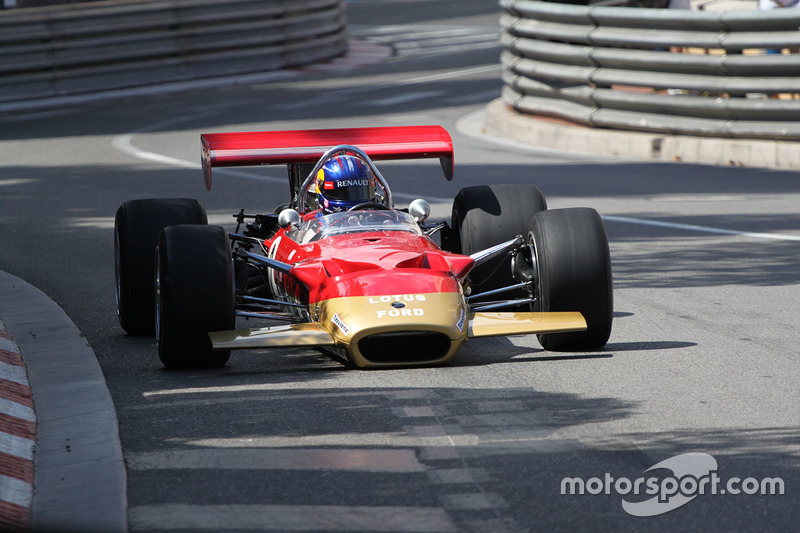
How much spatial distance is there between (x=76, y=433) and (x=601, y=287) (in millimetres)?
2916

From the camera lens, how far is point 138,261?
8016 millimetres

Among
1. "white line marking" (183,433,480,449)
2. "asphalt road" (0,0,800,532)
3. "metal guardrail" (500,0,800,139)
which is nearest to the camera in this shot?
"asphalt road" (0,0,800,532)

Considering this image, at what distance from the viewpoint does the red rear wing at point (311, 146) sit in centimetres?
870

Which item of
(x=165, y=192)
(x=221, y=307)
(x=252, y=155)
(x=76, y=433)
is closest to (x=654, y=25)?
(x=165, y=192)

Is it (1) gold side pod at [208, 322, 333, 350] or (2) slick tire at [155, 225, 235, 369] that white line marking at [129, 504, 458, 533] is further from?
(2) slick tire at [155, 225, 235, 369]

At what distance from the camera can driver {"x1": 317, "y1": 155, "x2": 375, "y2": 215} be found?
26.9 ft

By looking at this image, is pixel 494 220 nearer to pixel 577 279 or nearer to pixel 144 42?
pixel 577 279

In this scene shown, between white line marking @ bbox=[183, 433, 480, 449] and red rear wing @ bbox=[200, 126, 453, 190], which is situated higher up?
red rear wing @ bbox=[200, 126, 453, 190]

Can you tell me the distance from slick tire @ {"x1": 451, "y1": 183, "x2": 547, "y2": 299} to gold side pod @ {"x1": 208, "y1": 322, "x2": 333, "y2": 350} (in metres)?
1.79

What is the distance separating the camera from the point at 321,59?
2859 centimetres

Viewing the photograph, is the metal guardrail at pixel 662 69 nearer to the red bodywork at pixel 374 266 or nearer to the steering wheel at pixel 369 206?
the steering wheel at pixel 369 206

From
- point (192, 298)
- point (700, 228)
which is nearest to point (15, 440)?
point (192, 298)

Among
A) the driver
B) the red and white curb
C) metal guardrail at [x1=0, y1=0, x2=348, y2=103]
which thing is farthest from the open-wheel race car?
metal guardrail at [x1=0, y1=0, x2=348, y2=103]

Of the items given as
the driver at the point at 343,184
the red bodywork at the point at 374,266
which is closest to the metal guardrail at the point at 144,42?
the driver at the point at 343,184
